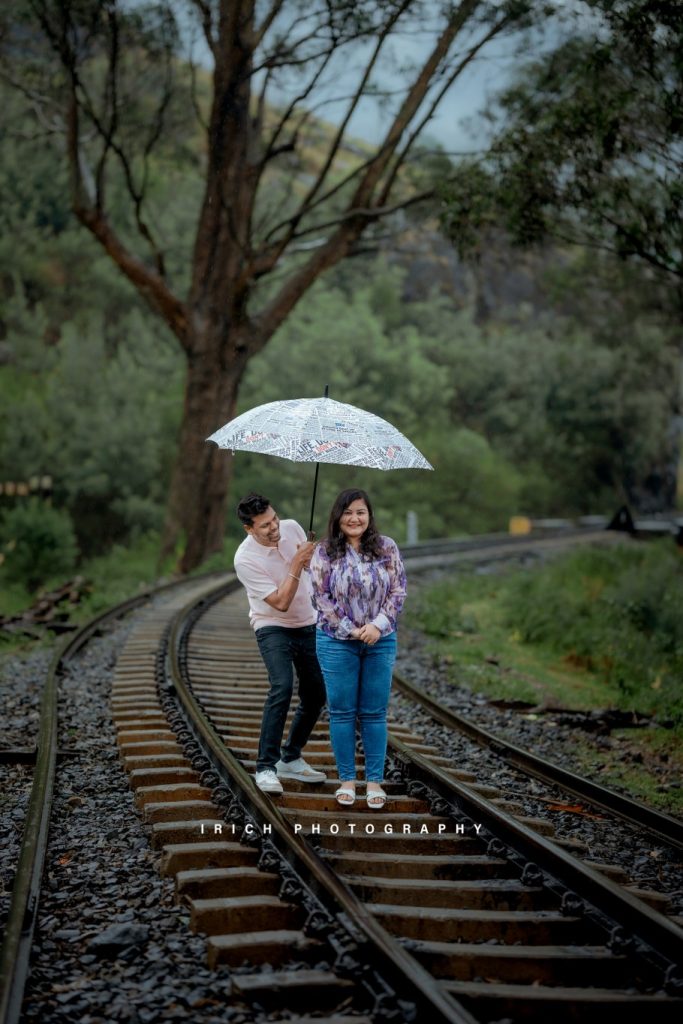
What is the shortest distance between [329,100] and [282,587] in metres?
14.9

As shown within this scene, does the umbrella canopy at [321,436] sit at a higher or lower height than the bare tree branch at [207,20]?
lower

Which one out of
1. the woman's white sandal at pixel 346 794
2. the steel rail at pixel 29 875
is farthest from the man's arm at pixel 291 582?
the steel rail at pixel 29 875

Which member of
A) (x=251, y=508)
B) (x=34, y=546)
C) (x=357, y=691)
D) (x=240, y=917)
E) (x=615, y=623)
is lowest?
(x=34, y=546)

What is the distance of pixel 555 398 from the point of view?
41281mm

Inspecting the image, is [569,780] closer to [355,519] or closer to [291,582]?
[291,582]

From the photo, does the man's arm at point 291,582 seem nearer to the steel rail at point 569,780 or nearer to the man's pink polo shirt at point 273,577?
the man's pink polo shirt at point 273,577

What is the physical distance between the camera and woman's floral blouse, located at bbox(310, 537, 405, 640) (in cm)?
523

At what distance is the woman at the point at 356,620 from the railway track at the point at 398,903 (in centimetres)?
42

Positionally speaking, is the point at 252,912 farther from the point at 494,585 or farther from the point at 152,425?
the point at 152,425

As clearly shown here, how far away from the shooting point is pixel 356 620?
5273mm

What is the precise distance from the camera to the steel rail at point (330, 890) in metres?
3.30

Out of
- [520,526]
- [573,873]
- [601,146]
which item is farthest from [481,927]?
[520,526]

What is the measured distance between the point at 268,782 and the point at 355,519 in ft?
5.10

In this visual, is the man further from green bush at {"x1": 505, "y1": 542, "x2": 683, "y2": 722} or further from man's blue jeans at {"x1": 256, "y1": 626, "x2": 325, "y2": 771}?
green bush at {"x1": 505, "y1": 542, "x2": 683, "y2": 722}
